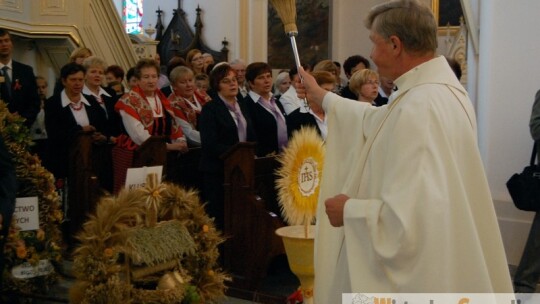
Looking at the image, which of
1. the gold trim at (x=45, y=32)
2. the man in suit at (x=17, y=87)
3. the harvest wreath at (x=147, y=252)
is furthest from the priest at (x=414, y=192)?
the gold trim at (x=45, y=32)

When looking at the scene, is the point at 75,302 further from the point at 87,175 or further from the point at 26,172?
the point at 87,175

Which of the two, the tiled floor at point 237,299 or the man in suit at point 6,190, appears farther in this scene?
the tiled floor at point 237,299

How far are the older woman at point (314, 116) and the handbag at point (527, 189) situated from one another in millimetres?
1527

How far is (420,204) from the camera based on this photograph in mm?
2357

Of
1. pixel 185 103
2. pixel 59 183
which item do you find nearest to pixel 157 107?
pixel 185 103

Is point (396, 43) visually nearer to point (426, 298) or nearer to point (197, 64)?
point (426, 298)

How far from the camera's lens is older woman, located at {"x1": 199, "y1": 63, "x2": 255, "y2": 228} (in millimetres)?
5859

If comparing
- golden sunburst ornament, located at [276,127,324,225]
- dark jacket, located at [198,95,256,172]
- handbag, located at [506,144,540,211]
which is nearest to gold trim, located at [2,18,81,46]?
dark jacket, located at [198,95,256,172]

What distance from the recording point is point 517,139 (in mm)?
6316

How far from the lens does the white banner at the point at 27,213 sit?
4.84 meters

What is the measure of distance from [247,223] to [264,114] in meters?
1.13

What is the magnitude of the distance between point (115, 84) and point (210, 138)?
101 inches

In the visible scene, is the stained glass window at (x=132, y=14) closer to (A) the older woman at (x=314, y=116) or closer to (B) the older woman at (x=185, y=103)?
(B) the older woman at (x=185, y=103)

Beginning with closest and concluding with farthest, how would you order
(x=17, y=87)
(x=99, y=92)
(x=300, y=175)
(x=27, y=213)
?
(x=300, y=175) < (x=27, y=213) < (x=17, y=87) < (x=99, y=92)
